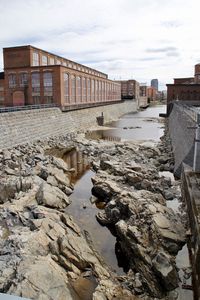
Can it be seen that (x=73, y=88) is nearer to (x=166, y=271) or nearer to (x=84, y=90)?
(x=84, y=90)

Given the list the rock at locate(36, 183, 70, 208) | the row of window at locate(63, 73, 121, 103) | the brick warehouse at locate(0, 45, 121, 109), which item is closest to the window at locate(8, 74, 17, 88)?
the brick warehouse at locate(0, 45, 121, 109)

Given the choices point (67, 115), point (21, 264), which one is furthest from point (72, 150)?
point (21, 264)

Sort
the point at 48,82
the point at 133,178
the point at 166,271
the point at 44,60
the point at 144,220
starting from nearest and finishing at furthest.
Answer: the point at 166,271 → the point at 144,220 → the point at 133,178 → the point at 48,82 → the point at 44,60

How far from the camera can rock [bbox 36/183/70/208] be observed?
46.8 feet

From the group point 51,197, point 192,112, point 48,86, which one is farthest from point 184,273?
point 48,86

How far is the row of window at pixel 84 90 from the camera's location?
44.9 meters

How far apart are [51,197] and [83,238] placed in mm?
4004

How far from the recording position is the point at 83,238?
11.2 m

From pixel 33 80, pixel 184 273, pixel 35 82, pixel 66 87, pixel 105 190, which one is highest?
pixel 33 80

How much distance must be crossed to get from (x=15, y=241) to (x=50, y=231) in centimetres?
143

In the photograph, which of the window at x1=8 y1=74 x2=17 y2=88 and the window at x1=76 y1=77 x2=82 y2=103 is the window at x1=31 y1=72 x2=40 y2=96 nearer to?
the window at x1=8 y1=74 x2=17 y2=88

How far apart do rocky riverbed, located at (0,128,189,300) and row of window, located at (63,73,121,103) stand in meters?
28.4

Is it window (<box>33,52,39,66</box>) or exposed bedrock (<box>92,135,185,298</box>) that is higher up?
window (<box>33,52,39,66</box>)

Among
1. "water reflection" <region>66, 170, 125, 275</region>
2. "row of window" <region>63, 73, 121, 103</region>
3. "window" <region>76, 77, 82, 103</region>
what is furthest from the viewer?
"window" <region>76, 77, 82, 103</region>
